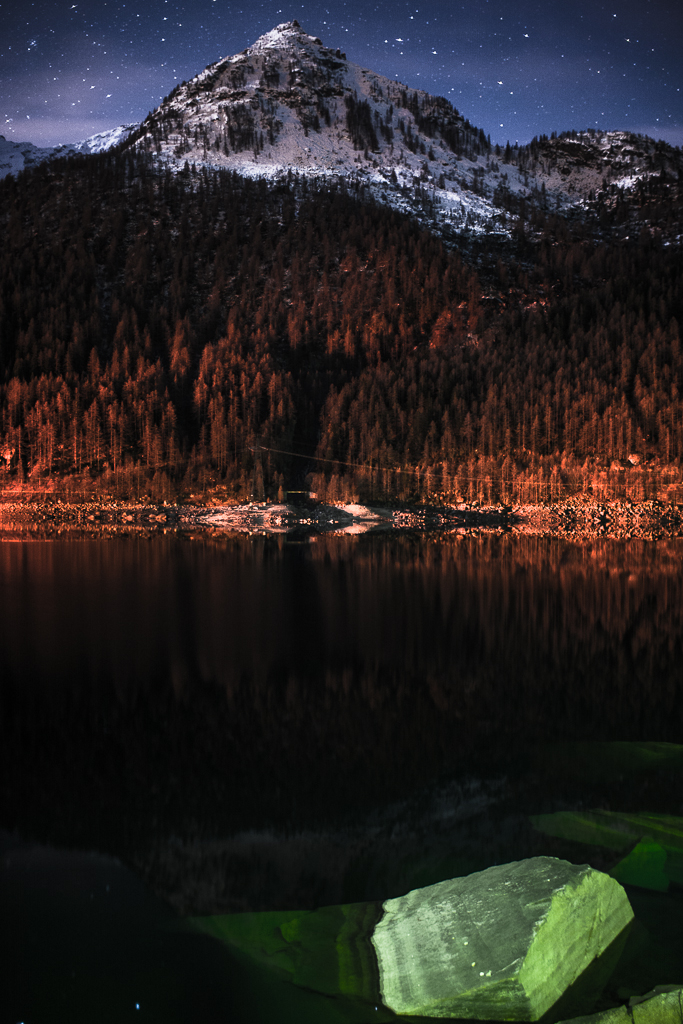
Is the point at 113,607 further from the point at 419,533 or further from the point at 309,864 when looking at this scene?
the point at 419,533

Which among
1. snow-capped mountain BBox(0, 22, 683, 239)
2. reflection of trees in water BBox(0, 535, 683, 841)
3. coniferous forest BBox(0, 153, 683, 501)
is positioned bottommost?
reflection of trees in water BBox(0, 535, 683, 841)

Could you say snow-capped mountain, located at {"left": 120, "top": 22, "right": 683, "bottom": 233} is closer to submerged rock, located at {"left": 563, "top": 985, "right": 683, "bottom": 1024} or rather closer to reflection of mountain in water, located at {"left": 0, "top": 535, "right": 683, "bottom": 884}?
reflection of mountain in water, located at {"left": 0, "top": 535, "right": 683, "bottom": 884}

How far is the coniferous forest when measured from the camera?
3386 inches

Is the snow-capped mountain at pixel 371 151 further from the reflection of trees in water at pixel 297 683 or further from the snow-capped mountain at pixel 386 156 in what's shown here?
the reflection of trees in water at pixel 297 683

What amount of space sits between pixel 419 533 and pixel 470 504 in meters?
13.9

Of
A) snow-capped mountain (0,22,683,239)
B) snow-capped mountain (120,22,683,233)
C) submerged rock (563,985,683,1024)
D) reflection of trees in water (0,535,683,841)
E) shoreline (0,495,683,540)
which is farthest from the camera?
snow-capped mountain (120,22,683,233)

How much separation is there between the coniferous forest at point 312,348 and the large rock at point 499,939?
256 ft

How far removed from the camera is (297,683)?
1599cm

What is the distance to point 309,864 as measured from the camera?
820cm

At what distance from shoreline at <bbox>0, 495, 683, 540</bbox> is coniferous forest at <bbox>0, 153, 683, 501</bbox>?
359 cm

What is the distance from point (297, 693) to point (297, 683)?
2.80 ft

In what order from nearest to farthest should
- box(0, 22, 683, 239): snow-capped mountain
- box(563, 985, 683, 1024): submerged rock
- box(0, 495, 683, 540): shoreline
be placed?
box(563, 985, 683, 1024): submerged rock, box(0, 495, 683, 540): shoreline, box(0, 22, 683, 239): snow-capped mountain

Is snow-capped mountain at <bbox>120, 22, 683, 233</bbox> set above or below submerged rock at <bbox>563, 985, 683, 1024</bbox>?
above

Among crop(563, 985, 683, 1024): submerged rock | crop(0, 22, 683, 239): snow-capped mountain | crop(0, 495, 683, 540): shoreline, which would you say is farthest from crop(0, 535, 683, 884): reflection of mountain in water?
crop(0, 22, 683, 239): snow-capped mountain
